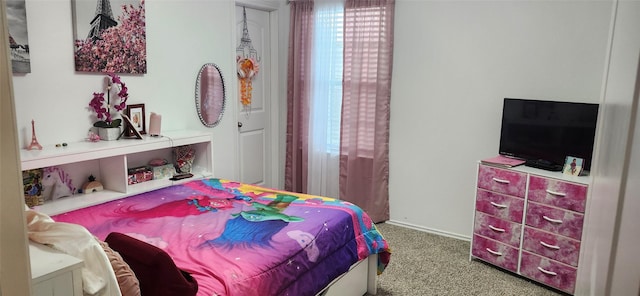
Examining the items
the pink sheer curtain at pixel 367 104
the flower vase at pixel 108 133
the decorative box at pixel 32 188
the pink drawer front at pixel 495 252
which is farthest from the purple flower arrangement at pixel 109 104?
the pink drawer front at pixel 495 252

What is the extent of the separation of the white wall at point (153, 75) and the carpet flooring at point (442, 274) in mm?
1808

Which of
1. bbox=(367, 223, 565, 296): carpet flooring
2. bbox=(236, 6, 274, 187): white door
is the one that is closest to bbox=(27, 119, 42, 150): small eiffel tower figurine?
bbox=(236, 6, 274, 187): white door

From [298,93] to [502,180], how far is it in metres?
2.22

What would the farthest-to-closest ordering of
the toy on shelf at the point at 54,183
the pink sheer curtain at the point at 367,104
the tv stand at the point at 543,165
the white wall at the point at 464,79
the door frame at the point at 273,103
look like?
the door frame at the point at 273,103 < the pink sheer curtain at the point at 367,104 < the white wall at the point at 464,79 < the tv stand at the point at 543,165 < the toy on shelf at the point at 54,183

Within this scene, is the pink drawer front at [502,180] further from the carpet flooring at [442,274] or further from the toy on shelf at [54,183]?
the toy on shelf at [54,183]

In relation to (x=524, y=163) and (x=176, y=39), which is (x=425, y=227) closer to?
(x=524, y=163)

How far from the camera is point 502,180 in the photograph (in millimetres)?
3037

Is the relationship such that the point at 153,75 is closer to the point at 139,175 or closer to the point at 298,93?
the point at 139,175

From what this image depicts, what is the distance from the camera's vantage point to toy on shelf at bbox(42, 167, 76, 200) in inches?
105

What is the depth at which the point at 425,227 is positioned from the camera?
3980 millimetres

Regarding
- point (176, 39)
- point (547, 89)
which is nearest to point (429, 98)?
point (547, 89)

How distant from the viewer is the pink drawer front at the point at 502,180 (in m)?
2.96

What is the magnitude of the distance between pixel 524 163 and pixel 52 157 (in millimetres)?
3056

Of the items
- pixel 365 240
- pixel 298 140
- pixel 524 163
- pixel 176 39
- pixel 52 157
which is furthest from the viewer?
pixel 298 140
